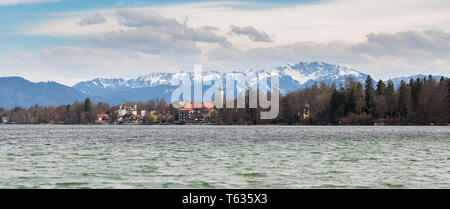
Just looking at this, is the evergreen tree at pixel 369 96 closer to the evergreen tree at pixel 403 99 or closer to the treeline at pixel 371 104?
the treeline at pixel 371 104

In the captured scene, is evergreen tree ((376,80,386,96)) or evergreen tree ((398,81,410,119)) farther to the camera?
evergreen tree ((376,80,386,96))

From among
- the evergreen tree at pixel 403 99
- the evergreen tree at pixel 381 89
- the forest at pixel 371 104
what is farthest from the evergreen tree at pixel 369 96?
the evergreen tree at pixel 403 99

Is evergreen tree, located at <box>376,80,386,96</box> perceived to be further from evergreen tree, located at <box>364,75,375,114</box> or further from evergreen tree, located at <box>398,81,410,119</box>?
evergreen tree, located at <box>398,81,410,119</box>

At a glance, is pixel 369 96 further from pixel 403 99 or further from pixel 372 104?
pixel 403 99

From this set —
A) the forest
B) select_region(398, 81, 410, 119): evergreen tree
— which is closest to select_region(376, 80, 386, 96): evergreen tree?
the forest

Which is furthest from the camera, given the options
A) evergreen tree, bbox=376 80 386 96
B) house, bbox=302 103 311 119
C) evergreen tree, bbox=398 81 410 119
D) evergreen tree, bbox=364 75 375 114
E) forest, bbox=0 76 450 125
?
house, bbox=302 103 311 119

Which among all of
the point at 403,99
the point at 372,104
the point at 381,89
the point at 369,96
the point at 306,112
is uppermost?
the point at 381,89

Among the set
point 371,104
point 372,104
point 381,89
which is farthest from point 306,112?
point 381,89

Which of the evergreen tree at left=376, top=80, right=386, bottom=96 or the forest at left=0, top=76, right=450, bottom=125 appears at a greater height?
the evergreen tree at left=376, top=80, right=386, bottom=96

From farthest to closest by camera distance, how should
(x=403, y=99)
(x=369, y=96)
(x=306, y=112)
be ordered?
(x=306, y=112)
(x=369, y=96)
(x=403, y=99)

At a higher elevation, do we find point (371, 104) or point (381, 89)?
point (381, 89)

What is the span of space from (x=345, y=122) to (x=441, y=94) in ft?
111
